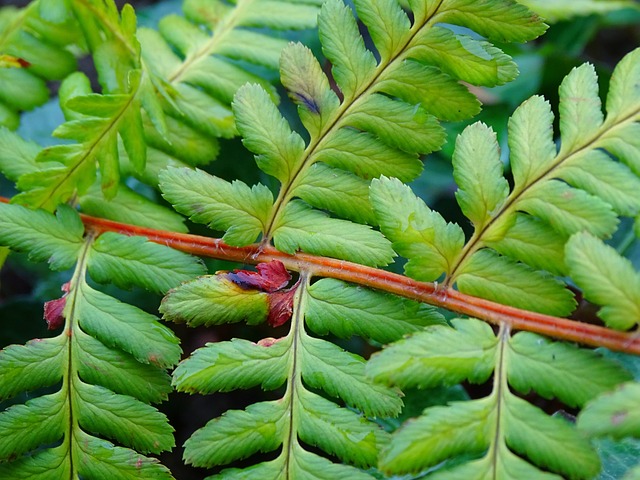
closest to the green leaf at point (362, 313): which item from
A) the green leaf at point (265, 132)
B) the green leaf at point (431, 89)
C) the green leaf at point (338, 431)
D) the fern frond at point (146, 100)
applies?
the green leaf at point (338, 431)

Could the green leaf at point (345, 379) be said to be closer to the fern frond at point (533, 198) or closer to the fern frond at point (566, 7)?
the fern frond at point (533, 198)

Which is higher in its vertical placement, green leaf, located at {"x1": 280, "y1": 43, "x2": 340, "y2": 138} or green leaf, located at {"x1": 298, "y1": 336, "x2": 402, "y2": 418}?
green leaf, located at {"x1": 280, "y1": 43, "x2": 340, "y2": 138}

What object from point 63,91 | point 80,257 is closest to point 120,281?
point 80,257

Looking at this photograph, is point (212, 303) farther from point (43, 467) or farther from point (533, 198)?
point (533, 198)

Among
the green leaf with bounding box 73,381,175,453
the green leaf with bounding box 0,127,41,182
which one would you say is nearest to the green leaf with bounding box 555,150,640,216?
the green leaf with bounding box 73,381,175,453

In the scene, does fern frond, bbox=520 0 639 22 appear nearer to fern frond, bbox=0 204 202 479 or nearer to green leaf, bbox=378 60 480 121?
green leaf, bbox=378 60 480 121

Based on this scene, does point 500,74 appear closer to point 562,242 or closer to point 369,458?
point 562,242
